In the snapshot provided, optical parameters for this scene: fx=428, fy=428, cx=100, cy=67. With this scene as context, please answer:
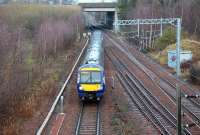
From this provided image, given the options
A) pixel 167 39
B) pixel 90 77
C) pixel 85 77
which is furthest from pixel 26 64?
pixel 167 39

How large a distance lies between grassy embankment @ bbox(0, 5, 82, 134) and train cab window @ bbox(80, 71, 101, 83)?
3.00m

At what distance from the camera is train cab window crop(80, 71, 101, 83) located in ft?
87.7

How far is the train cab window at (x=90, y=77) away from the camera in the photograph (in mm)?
26734

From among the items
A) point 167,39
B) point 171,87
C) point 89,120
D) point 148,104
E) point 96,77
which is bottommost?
point 89,120

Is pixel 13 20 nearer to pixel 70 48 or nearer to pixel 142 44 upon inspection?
pixel 70 48

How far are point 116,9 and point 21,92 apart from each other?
9128 cm

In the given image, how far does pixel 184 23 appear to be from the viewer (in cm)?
7044

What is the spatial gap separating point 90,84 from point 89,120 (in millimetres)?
3320

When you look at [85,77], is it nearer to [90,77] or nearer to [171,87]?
[90,77]

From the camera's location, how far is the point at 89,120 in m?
23.9

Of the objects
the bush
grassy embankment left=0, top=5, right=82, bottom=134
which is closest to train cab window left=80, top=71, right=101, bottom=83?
grassy embankment left=0, top=5, right=82, bottom=134

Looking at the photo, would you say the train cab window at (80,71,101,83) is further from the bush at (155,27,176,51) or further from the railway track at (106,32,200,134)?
the bush at (155,27,176,51)

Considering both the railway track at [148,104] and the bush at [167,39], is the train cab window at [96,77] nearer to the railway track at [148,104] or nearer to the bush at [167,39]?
the railway track at [148,104]

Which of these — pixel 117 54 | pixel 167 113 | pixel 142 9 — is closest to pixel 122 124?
pixel 167 113
